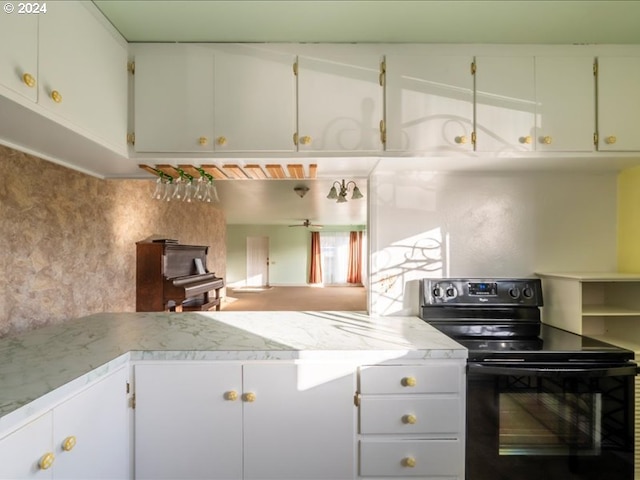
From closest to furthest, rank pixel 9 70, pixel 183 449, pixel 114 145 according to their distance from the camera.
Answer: pixel 9 70 < pixel 183 449 < pixel 114 145

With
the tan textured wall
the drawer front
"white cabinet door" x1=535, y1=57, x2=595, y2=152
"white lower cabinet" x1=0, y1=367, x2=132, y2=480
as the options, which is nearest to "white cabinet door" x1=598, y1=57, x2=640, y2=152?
"white cabinet door" x1=535, y1=57, x2=595, y2=152

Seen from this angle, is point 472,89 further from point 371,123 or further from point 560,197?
point 560,197

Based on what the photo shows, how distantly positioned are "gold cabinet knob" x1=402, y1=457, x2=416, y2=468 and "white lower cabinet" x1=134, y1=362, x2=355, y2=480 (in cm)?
24

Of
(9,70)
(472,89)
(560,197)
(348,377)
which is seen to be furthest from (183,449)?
(560,197)

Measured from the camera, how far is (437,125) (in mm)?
1526

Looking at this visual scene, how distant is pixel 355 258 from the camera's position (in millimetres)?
10508

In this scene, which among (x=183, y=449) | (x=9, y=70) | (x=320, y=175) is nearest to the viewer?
(x=9, y=70)

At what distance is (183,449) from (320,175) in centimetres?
152

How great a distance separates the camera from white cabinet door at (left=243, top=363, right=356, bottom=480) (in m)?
1.25

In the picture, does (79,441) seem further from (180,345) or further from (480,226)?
(480,226)

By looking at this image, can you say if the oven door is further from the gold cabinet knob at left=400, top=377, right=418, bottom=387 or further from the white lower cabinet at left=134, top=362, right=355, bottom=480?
the white lower cabinet at left=134, top=362, right=355, bottom=480

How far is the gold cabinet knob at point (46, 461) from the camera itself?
87 centimetres

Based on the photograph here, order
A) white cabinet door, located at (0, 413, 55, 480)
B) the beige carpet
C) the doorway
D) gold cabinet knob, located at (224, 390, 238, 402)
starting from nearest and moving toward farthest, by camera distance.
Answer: white cabinet door, located at (0, 413, 55, 480), gold cabinet knob, located at (224, 390, 238, 402), the beige carpet, the doorway

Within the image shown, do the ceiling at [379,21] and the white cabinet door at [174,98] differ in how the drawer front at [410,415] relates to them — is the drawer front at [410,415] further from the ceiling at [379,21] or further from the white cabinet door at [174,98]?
the ceiling at [379,21]
